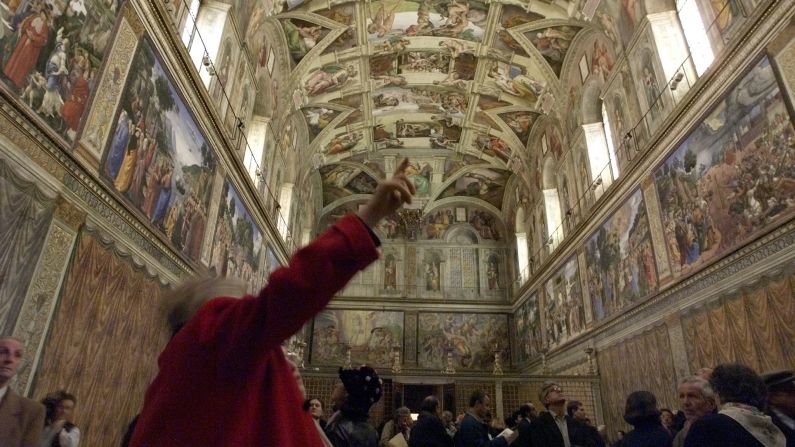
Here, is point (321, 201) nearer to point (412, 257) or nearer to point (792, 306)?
point (412, 257)

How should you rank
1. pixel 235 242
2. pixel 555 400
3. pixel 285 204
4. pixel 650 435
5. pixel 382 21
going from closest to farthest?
pixel 650 435 < pixel 555 400 < pixel 235 242 < pixel 382 21 < pixel 285 204

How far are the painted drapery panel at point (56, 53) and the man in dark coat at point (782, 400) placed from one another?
257 inches

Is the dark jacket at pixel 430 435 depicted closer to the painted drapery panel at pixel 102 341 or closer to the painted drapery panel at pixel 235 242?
the painted drapery panel at pixel 102 341

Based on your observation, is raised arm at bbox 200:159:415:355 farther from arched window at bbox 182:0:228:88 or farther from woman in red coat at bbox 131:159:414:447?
arched window at bbox 182:0:228:88

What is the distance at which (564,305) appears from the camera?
16.5 metres

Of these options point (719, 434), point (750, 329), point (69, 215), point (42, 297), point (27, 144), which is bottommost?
point (719, 434)

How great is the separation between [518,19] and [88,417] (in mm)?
15048

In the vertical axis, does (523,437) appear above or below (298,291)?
A: below

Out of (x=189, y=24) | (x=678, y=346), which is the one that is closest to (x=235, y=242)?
(x=189, y=24)

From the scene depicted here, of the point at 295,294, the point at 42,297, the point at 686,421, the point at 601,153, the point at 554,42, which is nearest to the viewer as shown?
the point at 295,294

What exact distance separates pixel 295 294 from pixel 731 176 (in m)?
9.03

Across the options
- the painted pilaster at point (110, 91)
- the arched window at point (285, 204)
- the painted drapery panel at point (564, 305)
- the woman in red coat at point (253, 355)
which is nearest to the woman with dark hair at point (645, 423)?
the woman in red coat at point (253, 355)

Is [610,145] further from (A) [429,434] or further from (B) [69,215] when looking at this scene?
(B) [69,215]

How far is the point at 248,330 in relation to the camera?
1037mm
